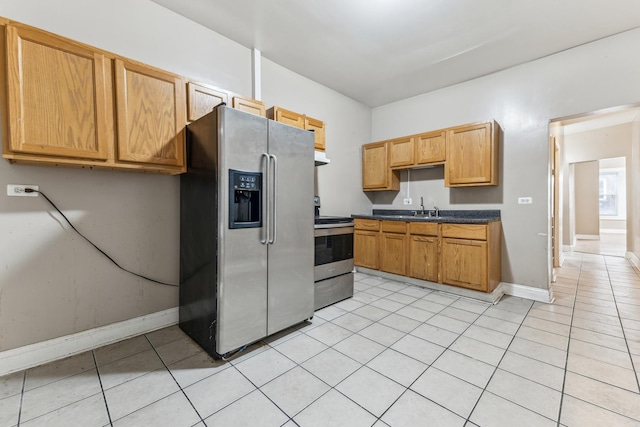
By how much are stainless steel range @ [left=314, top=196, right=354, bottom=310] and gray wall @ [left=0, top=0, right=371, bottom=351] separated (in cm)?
144

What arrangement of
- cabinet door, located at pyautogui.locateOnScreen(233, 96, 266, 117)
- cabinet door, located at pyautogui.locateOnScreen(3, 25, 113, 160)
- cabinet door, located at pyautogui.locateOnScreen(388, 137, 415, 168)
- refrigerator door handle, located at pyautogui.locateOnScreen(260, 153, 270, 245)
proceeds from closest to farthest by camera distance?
1. cabinet door, located at pyautogui.locateOnScreen(3, 25, 113, 160)
2. refrigerator door handle, located at pyautogui.locateOnScreen(260, 153, 270, 245)
3. cabinet door, located at pyautogui.locateOnScreen(233, 96, 266, 117)
4. cabinet door, located at pyautogui.locateOnScreen(388, 137, 415, 168)

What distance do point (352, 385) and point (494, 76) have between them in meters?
4.19

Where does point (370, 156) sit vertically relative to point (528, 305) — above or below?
above

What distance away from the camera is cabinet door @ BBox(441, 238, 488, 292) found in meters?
3.20

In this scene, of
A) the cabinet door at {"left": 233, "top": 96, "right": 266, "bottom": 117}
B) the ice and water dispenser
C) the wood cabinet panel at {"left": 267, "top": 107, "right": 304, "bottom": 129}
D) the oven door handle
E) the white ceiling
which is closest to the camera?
the ice and water dispenser

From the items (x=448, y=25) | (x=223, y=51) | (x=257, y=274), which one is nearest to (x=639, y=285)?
(x=448, y=25)

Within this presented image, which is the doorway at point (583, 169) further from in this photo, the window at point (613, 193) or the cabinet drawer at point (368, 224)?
the cabinet drawer at point (368, 224)

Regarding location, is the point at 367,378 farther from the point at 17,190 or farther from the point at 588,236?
the point at 588,236

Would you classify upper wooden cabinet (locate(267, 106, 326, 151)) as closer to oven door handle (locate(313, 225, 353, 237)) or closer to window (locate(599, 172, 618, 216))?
oven door handle (locate(313, 225, 353, 237))

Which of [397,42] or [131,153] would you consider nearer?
[131,153]

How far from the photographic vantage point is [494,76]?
12.0 feet

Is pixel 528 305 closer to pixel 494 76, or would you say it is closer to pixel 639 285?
pixel 639 285

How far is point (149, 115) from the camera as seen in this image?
2141 mm

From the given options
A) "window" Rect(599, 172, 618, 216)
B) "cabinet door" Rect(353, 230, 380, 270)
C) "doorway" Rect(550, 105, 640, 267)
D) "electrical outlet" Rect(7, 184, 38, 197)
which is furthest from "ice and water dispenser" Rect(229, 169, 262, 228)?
"window" Rect(599, 172, 618, 216)
